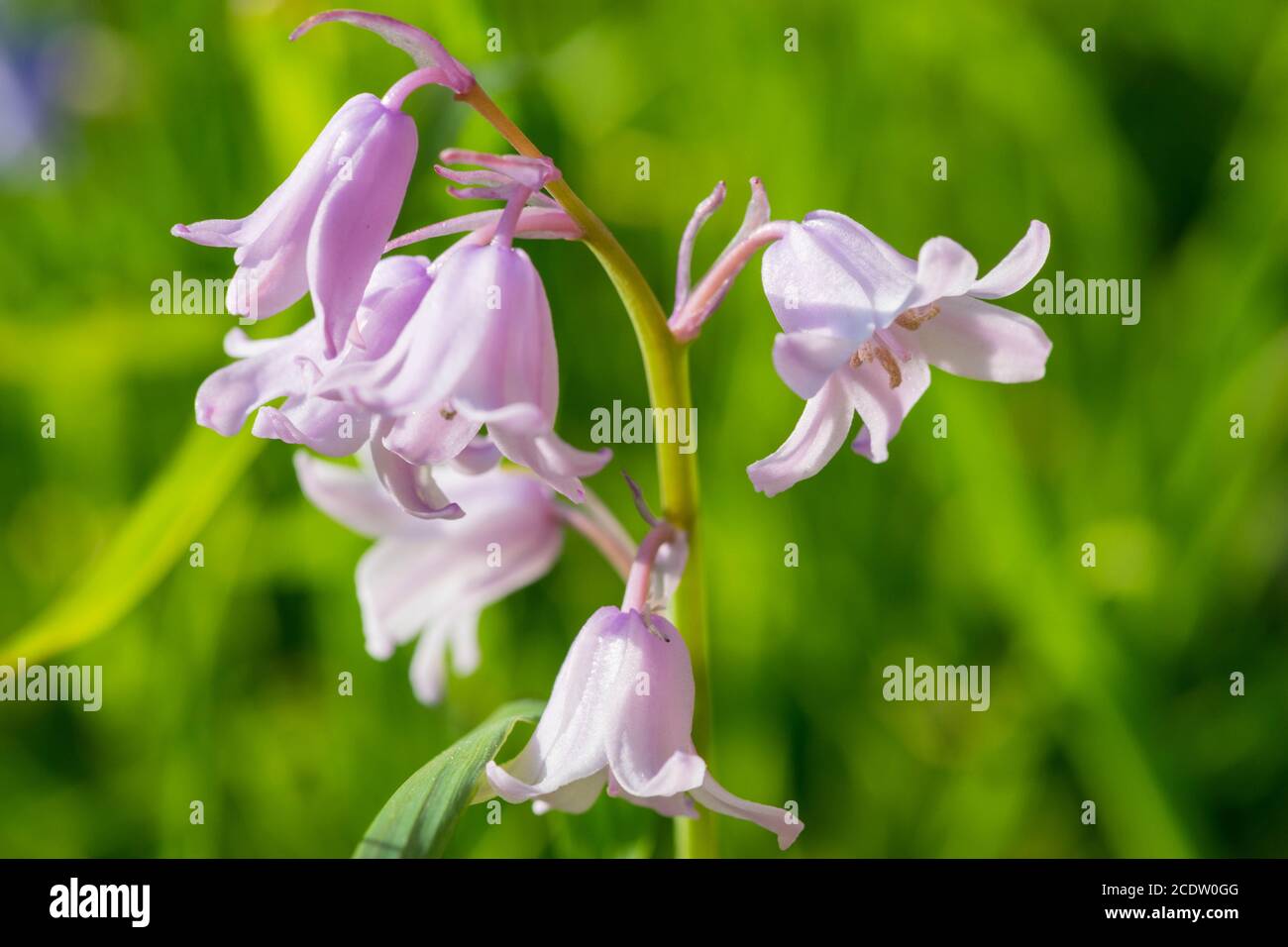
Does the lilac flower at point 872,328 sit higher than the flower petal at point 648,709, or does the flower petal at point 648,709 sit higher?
the lilac flower at point 872,328

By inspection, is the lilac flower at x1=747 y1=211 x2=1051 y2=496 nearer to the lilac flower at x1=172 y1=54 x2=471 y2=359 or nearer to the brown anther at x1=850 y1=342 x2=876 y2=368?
the brown anther at x1=850 y1=342 x2=876 y2=368

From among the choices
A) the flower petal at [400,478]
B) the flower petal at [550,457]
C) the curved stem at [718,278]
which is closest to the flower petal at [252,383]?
the flower petal at [400,478]

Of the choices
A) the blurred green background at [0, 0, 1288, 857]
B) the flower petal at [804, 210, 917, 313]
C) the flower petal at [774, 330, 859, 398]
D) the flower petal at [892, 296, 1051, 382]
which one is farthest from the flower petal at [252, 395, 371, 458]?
the blurred green background at [0, 0, 1288, 857]

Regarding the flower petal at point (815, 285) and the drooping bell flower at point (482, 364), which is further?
the flower petal at point (815, 285)

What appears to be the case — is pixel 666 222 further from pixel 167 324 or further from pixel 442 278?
pixel 442 278

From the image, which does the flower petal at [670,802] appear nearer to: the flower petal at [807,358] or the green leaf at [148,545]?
the flower petal at [807,358]

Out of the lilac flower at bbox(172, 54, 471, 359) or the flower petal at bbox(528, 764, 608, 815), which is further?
the flower petal at bbox(528, 764, 608, 815)

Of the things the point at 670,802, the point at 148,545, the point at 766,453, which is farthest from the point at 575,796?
the point at 766,453

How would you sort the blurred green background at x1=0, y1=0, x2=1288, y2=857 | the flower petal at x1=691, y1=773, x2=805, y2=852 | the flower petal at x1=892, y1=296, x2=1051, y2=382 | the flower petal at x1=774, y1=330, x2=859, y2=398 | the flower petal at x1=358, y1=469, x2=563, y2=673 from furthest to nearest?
the blurred green background at x1=0, y1=0, x2=1288, y2=857 → the flower petal at x1=358, y1=469, x2=563, y2=673 → the flower petal at x1=892, y1=296, x2=1051, y2=382 → the flower petal at x1=691, y1=773, x2=805, y2=852 → the flower petal at x1=774, y1=330, x2=859, y2=398
